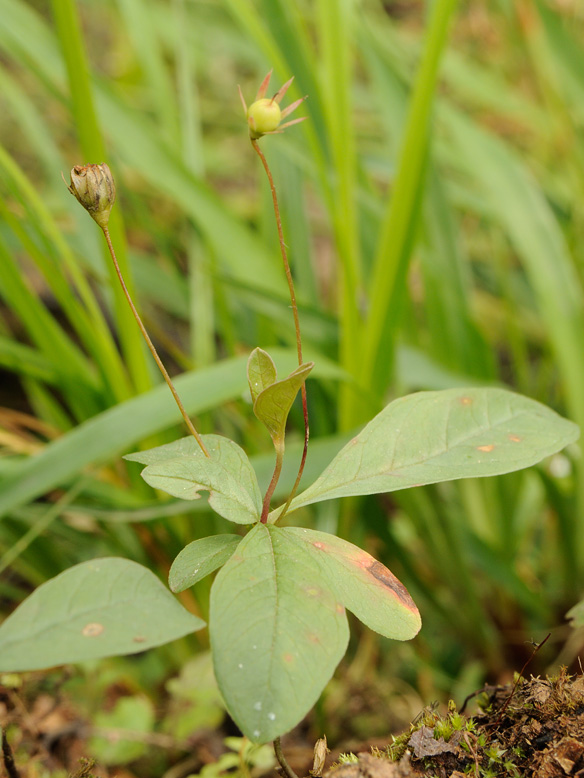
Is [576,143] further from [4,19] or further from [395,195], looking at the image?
[4,19]

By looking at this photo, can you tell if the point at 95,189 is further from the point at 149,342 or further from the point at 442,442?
the point at 442,442

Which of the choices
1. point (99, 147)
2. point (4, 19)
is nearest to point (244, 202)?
point (4, 19)

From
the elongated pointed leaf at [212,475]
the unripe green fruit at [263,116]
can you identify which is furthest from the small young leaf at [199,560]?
the unripe green fruit at [263,116]

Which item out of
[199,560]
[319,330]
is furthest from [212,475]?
[319,330]

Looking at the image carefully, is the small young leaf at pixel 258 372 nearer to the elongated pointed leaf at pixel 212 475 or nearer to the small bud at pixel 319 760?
the elongated pointed leaf at pixel 212 475

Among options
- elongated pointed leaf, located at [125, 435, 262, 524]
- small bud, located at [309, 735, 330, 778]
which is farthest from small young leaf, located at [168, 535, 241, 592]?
small bud, located at [309, 735, 330, 778]

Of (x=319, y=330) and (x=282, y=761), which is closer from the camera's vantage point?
(x=282, y=761)
